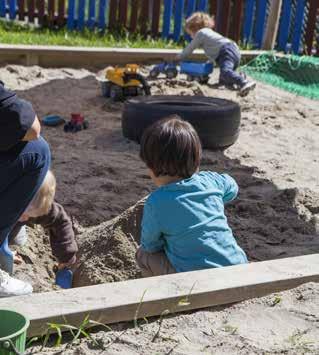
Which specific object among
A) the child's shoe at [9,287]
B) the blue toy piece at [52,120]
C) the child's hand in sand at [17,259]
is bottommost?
the blue toy piece at [52,120]

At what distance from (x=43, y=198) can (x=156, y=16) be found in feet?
28.3

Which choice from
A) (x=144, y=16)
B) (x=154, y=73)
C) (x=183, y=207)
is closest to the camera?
(x=183, y=207)

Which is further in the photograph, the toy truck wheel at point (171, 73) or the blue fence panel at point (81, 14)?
the blue fence panel at point (81, 14)

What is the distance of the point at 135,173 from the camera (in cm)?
520

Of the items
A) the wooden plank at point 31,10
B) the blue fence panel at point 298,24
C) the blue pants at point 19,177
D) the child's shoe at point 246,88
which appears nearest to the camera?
the blue pants at point 19,177

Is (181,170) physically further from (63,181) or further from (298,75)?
(298,75)

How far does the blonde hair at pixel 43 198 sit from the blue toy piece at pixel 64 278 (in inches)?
13.9

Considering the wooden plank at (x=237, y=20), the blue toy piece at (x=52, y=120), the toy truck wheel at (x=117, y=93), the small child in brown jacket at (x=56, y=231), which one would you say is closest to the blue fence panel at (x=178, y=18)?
the wooden plank at (x=237, y=20)

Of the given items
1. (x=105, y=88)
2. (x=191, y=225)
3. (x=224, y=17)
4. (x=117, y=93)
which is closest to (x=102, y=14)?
(x=224, y=17)

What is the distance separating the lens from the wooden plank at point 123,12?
1196 cm

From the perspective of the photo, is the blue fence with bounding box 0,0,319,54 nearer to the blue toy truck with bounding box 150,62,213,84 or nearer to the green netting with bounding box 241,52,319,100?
the green netting with bounding box 241,52,319,100

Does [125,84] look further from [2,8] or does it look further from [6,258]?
[2,8]

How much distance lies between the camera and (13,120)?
311 cm

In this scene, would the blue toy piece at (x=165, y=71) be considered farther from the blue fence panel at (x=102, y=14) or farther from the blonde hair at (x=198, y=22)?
the blue fence panel at (x=102, y=14)
